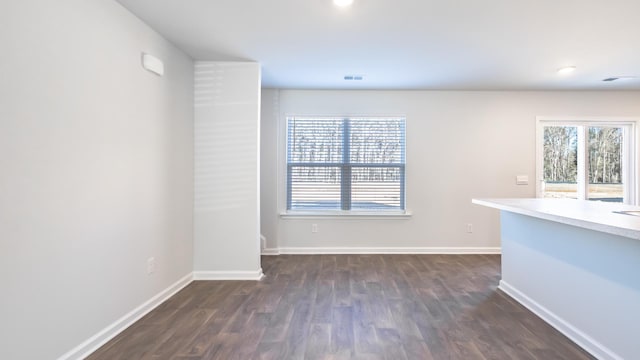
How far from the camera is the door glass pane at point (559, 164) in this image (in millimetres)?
4723

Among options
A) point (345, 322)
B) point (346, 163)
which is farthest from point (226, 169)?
point (345, 322)

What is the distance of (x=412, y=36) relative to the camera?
9.30 feet

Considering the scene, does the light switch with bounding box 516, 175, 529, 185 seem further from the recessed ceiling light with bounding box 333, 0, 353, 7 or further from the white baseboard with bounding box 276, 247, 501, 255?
the recessed ceiling light with bounding box 333, 0, 353, 7

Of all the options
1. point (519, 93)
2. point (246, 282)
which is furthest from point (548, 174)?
point (246, 282)

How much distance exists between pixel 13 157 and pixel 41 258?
545 mm

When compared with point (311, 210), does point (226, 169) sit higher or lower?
higher

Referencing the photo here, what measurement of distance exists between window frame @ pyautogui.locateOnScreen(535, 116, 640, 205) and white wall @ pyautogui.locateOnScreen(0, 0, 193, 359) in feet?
16.1

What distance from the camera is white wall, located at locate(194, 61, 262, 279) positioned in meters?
3.49

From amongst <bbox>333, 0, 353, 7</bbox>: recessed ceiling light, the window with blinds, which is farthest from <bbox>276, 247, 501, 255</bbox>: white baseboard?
<bbox>333, 0, 353, 7</bbox>: recessed ceiling light

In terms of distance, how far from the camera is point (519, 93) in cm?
468

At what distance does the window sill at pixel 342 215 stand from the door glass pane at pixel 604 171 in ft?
8.92

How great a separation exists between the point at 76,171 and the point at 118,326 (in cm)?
117

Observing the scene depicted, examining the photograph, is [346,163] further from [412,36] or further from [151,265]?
[151,265]

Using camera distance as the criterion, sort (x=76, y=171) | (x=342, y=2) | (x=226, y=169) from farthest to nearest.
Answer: (x=226, y=169)
(x=342, y=2)
(x=76, y=171)
